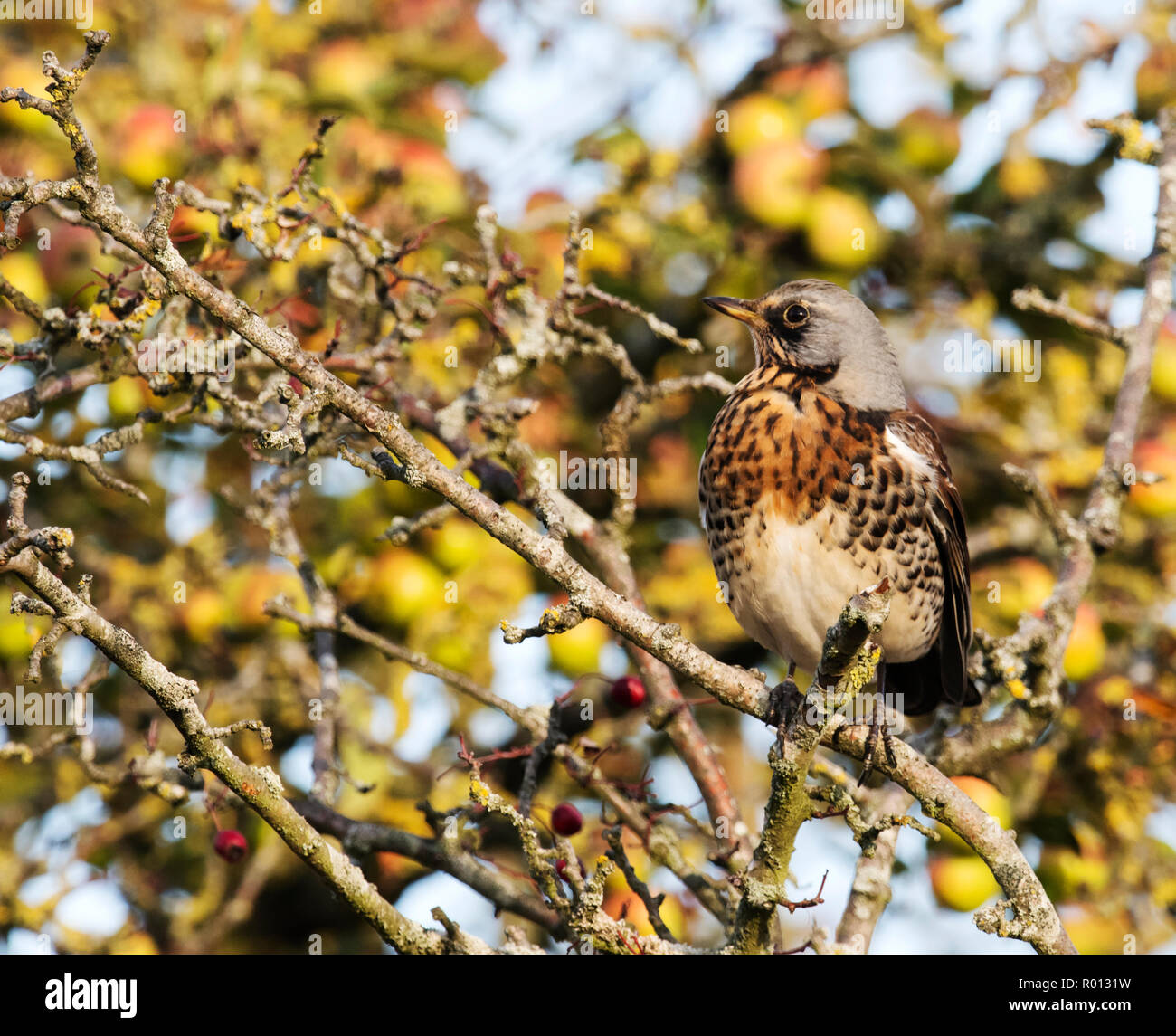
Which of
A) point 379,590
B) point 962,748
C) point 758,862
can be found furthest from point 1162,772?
point 379,590

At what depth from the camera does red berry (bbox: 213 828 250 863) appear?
312 centimetres

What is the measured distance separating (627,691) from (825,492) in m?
0.77

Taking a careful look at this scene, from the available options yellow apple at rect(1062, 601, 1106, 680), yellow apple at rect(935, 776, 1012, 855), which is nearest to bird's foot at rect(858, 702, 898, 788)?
yellow apple at rect(935, 776, 1012, 855)

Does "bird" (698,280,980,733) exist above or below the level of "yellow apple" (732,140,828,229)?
below

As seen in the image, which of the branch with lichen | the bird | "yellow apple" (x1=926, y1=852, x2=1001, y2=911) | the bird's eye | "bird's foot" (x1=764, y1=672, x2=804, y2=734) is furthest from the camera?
"yellow apple" (x1=926, y1=852, x2=1001, y2=911)

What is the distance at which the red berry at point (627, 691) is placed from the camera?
3.34 m

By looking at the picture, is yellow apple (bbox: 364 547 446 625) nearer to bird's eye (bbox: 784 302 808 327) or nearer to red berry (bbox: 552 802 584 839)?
red berry (bbox: 552 802 584 839)

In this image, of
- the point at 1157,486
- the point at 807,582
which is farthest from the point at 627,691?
the point at 1157,486

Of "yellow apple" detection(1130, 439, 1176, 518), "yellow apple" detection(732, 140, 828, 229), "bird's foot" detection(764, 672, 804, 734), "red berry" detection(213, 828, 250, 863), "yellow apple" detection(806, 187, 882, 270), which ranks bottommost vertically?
"red berry" detection(213, 828, 250, 863)

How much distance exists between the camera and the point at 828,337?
3.72 metres

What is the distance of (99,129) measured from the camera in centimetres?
395

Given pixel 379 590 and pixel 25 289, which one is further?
pixel 379 590

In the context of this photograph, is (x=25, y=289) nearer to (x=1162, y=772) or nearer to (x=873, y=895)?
(x=873, y=895)

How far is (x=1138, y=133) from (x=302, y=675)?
3082 mm
